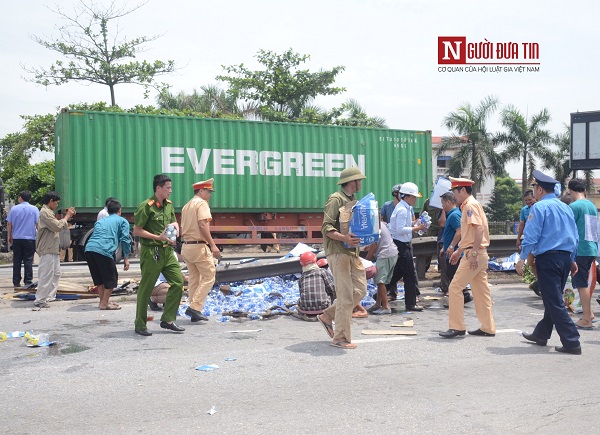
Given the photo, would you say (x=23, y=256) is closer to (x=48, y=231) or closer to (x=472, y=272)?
(x=48, y=231)

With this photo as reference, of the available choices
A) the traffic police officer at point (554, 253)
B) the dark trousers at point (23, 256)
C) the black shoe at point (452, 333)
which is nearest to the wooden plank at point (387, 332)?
the black shoe at point (452, 333)

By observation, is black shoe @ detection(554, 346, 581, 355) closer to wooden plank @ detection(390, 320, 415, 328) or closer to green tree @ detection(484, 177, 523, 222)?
wooden plank @ detection(390, 320, 415, 328)

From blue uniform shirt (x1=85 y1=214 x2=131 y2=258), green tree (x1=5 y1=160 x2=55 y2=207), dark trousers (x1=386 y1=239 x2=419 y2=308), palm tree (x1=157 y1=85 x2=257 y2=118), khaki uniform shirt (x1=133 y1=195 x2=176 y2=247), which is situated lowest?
dark trousers (x1=386 y1=239 x2=419 y2=308)

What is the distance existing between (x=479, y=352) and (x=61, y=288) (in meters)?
6.28

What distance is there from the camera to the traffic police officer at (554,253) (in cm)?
594

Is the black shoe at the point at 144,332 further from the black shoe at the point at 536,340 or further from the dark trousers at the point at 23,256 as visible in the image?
the dark trousers at the point at 23,256

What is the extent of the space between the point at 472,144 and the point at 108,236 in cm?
3230

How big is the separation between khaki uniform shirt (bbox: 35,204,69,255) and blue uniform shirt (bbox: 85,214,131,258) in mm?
578

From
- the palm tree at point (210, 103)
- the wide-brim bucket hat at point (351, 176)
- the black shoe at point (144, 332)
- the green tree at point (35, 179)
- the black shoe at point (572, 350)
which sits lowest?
the black shoe at point (572, 350)

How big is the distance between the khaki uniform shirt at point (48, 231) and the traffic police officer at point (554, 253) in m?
5.87

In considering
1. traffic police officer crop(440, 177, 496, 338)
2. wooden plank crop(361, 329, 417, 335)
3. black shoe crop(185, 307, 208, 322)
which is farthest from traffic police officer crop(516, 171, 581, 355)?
black shoe crop(185, 307, 208, 322)

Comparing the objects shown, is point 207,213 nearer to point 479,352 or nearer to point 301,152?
point 479,352

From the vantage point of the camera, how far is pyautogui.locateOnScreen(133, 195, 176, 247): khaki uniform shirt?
6.82 metres

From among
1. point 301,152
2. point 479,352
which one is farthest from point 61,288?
point 301,152
